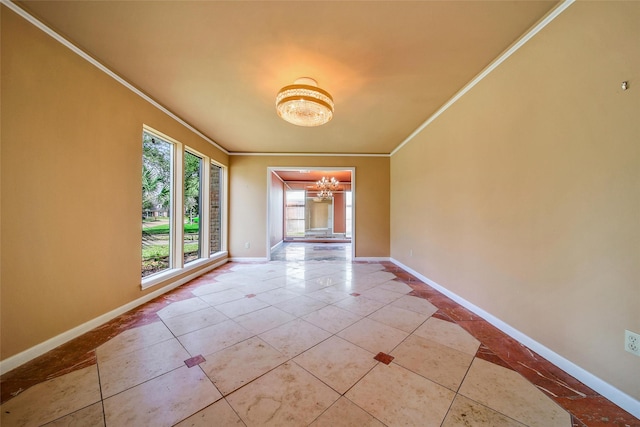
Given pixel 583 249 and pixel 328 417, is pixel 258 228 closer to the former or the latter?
pixel 328 417

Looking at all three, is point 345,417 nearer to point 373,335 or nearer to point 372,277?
point 373,335

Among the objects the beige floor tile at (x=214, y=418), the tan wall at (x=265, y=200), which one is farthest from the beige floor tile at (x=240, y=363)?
the tan wall at (x=265, y=200)

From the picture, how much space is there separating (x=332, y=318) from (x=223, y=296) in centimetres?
161

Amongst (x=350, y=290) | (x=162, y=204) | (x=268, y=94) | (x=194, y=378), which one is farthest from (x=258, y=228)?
(x=194, y=378)

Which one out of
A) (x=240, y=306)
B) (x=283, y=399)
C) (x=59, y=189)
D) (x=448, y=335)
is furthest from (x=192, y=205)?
(x=448, y=335)

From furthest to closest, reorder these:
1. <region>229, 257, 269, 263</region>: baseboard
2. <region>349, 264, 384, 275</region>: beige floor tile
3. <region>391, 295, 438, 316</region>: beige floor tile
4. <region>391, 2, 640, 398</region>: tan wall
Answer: <region>229, 257, 269, 263</region>: baseboard
<region>349, 264, 384, 275</region>: beige floor tile
<region>391, 295, 438, 316</region>: beige floor tile
<region>391, 2, 640, 398</region>: tan wall

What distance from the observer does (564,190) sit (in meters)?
1.54

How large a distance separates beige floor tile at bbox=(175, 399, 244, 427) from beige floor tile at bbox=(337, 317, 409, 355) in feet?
3.43

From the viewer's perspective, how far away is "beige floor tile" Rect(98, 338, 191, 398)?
1410 mm

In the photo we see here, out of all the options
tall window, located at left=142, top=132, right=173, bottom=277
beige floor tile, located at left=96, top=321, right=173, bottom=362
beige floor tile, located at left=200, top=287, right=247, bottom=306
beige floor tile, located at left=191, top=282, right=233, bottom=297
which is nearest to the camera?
beige floor tile, located at left=96, top=321, right=173, bottom=362

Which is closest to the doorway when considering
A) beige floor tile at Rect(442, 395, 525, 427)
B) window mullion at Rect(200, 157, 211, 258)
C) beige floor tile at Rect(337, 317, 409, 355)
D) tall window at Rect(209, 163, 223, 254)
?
tall window at Rect(209, 163, 223, 254)

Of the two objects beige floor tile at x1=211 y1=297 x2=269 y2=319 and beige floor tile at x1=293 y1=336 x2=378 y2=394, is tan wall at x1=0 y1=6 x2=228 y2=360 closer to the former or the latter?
beige floor tile at x1=211 y1=297 x2=269 y2=319

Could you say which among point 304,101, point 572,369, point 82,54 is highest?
point 82,54

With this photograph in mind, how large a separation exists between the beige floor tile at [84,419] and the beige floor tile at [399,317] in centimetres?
213
